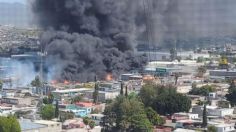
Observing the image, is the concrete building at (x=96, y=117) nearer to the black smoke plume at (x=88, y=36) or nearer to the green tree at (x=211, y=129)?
the green tree at (x=211, y=129)

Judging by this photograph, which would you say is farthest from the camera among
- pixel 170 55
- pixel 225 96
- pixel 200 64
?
pixel 170 55

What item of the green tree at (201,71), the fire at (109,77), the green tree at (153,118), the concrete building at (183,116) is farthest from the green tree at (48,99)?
the green tree at (201,71)

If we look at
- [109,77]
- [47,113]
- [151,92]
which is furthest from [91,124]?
[109,77]

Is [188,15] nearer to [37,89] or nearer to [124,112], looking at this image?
[37,89]

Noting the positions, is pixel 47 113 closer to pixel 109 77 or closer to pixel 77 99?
pixel 77 99

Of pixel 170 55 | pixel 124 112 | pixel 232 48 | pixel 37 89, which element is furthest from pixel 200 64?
pixel 124 112

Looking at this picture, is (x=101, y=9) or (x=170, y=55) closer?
(x=101, y=9)

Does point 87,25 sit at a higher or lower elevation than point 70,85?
higher

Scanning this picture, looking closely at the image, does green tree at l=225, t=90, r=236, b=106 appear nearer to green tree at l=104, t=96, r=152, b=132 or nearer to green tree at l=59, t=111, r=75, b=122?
green tree at l=59, t=111, r=75, b=122

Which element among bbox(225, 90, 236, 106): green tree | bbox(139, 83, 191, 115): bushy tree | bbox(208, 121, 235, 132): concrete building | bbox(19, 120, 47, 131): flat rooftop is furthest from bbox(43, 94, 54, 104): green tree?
bbox(208, 121, 235, 132): concrete building
